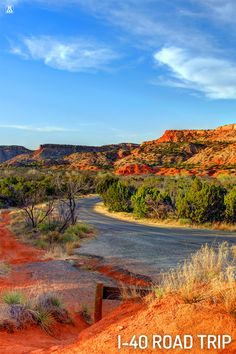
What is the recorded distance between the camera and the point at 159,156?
112375 mm

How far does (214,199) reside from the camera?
26578 millimetres

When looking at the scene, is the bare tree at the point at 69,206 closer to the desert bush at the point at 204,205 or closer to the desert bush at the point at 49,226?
the desert bush at the point at 49,226

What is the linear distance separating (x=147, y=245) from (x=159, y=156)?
3704 inches

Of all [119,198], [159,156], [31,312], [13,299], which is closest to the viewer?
[31,312]

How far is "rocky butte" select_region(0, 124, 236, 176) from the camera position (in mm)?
89875

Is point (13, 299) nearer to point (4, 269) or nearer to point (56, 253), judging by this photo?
point (4, 269)

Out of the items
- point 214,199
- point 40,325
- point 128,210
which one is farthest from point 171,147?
point 40,325

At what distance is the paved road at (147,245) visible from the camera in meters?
15.6

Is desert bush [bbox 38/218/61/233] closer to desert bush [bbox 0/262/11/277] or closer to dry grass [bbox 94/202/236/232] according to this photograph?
dry grass [bbox 94/202/236/232]

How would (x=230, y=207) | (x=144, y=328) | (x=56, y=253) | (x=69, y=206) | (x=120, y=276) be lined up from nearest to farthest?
(x=144, y=328) → (x=120, y=276) → (x=56, y=253) → (x=230, y=207) → (x=69, y=206)

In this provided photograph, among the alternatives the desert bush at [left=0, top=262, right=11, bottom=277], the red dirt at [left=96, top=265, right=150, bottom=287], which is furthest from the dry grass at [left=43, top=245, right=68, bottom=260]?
the red dirt at [left=96, top=265, right=150, bottom=287]

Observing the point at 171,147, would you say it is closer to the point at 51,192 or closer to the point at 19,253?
the point at 51,192

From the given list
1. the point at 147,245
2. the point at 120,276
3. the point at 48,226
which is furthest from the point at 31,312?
the point at 48,226

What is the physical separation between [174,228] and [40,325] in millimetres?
17246
